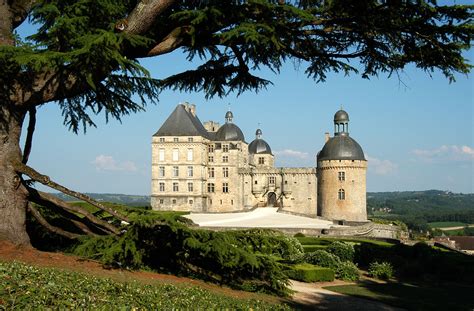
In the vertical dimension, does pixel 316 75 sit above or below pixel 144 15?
below

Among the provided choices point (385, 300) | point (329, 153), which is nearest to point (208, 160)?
point (329, 153)

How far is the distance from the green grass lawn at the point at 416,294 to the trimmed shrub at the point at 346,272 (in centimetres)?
35

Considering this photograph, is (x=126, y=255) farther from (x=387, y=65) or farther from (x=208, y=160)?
(x=208, y=160)

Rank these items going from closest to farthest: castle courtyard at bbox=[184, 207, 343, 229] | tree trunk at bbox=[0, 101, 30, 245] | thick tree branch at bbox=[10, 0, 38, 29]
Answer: tree trunk at bbox=[0, 101, 30, 245], thick tree branch at bbox=[10, 0, 38, 29], castle courtyard at bbox=[184, 207, 343, 229]

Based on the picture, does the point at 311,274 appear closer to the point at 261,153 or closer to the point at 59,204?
the point at 59,204

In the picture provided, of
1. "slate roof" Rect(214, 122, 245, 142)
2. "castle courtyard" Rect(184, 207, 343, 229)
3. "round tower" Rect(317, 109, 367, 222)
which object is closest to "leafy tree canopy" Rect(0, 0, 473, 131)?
"castle courtyard" Rect(184, 207, 343, 229)

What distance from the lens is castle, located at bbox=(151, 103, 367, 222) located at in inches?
1565

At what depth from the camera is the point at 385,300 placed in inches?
428

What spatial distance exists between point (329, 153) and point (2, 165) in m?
35.2

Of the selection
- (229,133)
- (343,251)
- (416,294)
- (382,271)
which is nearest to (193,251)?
(416,294)

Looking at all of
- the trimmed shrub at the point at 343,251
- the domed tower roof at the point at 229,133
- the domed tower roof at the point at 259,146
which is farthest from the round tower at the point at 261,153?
the trimmed shrub at the point at 343,251

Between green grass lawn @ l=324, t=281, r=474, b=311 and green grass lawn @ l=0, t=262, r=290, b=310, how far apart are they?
5.29 meters

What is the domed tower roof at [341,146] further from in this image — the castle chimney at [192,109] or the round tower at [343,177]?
the castle chimney at [192,109]

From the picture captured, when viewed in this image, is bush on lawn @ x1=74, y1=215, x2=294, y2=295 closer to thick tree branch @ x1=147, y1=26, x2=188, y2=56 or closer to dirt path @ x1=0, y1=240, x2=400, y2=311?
dirt path @ x1=0, y1=240, x2=400, y2=311
